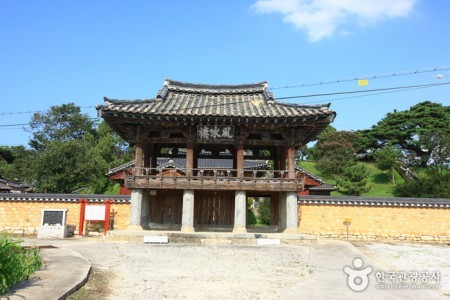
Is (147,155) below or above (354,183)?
below

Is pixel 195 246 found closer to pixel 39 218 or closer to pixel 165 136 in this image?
pixel 165 136

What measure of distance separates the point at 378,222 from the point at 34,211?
20.6 meters

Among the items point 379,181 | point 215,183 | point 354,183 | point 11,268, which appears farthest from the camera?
point 379,181

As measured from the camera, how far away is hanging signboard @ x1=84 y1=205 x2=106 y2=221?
19969mm

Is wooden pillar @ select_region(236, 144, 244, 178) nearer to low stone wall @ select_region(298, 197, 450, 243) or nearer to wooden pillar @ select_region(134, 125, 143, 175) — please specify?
wooden pillar @ select_region(134, 125, 143, 175)

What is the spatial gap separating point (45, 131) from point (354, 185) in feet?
162

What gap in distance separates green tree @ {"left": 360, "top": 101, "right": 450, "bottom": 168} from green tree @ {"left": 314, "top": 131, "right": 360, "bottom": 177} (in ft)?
13.4

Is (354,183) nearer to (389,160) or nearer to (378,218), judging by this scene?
(389,160)

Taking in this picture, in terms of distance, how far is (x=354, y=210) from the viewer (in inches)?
843

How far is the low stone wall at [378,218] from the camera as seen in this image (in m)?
20.9

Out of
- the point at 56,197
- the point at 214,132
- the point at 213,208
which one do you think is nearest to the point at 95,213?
the point at 56,197

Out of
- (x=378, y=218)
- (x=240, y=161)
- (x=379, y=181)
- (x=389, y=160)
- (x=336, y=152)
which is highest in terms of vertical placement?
(x=336, y=152)

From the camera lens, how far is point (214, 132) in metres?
18.0

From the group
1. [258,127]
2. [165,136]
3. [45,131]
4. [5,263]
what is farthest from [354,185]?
[45,131]
